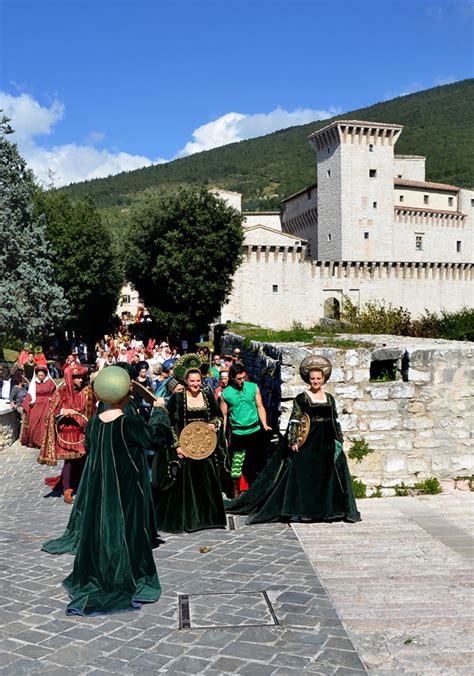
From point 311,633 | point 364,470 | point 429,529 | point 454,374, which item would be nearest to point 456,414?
point 454,374

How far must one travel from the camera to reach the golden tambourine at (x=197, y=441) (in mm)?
6930

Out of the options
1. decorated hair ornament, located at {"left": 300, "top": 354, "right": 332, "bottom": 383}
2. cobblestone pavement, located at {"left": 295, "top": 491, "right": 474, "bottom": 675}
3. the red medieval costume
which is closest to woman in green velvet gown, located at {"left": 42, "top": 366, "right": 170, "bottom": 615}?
cobblestone pavement, located at {"left": 295, "top": 491, "right": 474, "bottom": 675}

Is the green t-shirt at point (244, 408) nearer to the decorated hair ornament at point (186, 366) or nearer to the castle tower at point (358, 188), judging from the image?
the decorated hair ornament at point (186, 366)

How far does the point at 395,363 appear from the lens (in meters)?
8.77

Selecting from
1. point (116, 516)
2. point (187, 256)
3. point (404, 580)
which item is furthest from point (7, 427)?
point (187, 256)

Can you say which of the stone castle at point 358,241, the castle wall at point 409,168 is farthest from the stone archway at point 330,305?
the castle wall at point 409,168

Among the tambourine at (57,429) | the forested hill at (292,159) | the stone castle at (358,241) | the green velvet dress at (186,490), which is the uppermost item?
the forested hill at (292,159)

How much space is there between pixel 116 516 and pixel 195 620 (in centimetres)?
96

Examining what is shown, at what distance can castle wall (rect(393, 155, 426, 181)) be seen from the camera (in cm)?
6656

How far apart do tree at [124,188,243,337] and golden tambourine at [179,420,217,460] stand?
2798 cm

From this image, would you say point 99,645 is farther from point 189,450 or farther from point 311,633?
point 189,450

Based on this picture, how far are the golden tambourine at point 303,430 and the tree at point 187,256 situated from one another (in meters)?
28.0

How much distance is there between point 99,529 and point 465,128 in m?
116

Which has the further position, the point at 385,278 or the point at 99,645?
the point at 385,278
